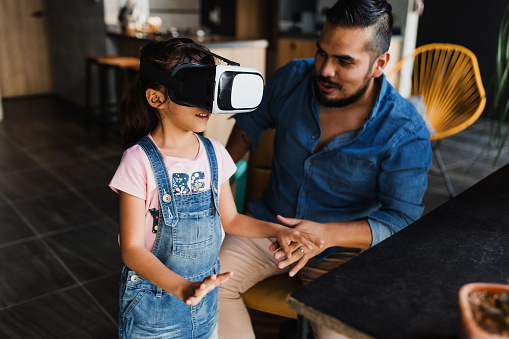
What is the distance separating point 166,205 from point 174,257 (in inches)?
4.6

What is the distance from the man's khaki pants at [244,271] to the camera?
52.6 inches

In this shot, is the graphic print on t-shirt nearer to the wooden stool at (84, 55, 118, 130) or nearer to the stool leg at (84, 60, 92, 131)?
the wooden stool at (84, 55, 118, 130)

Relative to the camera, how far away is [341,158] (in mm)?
1351

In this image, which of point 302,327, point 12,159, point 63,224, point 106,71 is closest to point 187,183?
point 302,327

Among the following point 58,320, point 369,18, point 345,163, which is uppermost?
point 369,18

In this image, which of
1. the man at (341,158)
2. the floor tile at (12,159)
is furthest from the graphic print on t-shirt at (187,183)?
the floor tile at (12,159)

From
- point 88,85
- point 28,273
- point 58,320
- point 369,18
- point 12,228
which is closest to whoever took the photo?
point 369,18

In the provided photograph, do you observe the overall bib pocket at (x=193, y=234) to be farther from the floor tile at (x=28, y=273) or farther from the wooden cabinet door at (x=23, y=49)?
the wooden cabinet door at (x=23, y=49)

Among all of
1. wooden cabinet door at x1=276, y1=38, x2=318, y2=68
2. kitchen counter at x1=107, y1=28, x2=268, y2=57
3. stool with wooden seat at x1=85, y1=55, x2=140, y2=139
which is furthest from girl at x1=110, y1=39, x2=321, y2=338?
wooden cabinet door at x1=276, y1=38, x2=318, y2=68

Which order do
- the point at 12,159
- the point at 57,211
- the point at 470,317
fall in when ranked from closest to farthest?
the point at 470,317 < the point at 57,211 < the point at 12,159

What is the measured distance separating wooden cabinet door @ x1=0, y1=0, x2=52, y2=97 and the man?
532cm

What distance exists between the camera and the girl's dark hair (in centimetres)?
101

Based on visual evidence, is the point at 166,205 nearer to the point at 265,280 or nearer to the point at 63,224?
the point at 265,280

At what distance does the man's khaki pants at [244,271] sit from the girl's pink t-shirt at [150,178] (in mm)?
366
